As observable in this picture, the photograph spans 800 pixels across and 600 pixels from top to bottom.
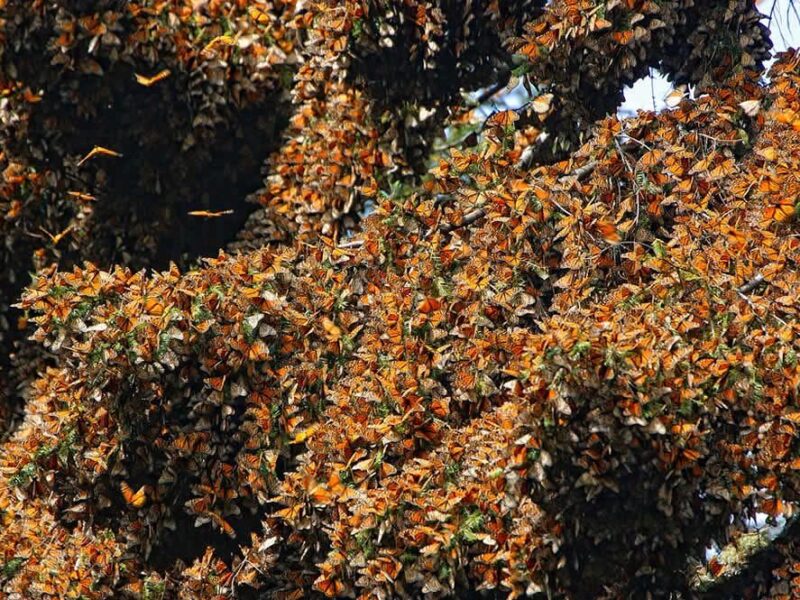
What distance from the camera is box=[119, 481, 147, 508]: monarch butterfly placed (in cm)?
534

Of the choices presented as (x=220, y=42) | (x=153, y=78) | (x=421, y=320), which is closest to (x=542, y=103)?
(x=421, y=320)

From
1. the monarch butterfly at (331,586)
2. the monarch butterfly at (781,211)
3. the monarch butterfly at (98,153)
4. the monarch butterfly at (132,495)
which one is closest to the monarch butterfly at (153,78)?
the monarch butterfly at (98,153)

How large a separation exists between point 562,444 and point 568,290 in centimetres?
102

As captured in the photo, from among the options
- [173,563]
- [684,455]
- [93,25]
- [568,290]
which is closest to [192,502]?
[173,563]

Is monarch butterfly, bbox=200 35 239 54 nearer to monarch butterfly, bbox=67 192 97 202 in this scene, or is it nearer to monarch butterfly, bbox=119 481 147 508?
monarch butterfly, bbox=67 192 97 202

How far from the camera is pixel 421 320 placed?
201 inches

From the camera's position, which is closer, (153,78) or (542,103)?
(542,103)

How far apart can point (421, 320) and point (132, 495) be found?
1377mm

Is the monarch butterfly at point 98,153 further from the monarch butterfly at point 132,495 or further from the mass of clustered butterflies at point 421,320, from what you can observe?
the monarch butterfly at point 132,495

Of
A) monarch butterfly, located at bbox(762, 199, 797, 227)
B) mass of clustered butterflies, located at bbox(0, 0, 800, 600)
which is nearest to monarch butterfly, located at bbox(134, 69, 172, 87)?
mass of clustered butterflies, located at bbox(0, 0, 800, 600)

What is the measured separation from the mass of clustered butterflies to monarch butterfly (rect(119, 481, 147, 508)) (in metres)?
0.02

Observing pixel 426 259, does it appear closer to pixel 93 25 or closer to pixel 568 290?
pixel 568 290

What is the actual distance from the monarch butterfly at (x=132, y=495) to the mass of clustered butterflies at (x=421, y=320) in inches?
0.7

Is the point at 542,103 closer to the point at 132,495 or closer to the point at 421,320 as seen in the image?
the point at 421,320
